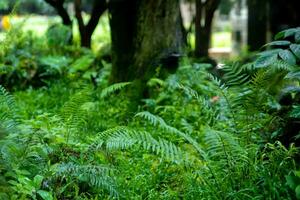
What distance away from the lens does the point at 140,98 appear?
21.8 feet

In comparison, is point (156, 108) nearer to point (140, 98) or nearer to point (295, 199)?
point (140, 98)

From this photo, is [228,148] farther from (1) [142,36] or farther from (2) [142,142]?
(1) [142,36]

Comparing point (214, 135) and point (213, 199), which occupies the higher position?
point (214, 135)

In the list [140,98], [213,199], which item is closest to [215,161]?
[213,199]

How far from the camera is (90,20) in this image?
10398mm

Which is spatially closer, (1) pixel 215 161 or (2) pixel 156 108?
(1) pixel 215 161

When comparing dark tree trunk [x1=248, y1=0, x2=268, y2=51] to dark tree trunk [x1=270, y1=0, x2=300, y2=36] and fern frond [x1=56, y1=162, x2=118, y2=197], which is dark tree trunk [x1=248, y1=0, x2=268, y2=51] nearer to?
dark tree trunk [x1=270, y1=0, x2=300, y2=36]

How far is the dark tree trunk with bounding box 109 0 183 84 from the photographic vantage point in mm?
7004

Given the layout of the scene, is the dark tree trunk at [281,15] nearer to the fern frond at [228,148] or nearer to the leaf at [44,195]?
the fern frond at [228,148]

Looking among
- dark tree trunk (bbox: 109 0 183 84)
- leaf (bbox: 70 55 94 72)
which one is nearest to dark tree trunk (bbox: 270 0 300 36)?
leaf (bbox: 70 55 94 72)

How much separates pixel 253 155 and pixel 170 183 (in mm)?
720

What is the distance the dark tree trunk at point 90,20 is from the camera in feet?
33.4

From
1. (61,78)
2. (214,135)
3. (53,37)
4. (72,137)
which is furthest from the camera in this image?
(53,37)

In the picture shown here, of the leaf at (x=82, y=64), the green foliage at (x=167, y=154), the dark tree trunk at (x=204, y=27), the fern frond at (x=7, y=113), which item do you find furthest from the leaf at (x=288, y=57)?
the dark tree trunk at (x=204, y=27)
